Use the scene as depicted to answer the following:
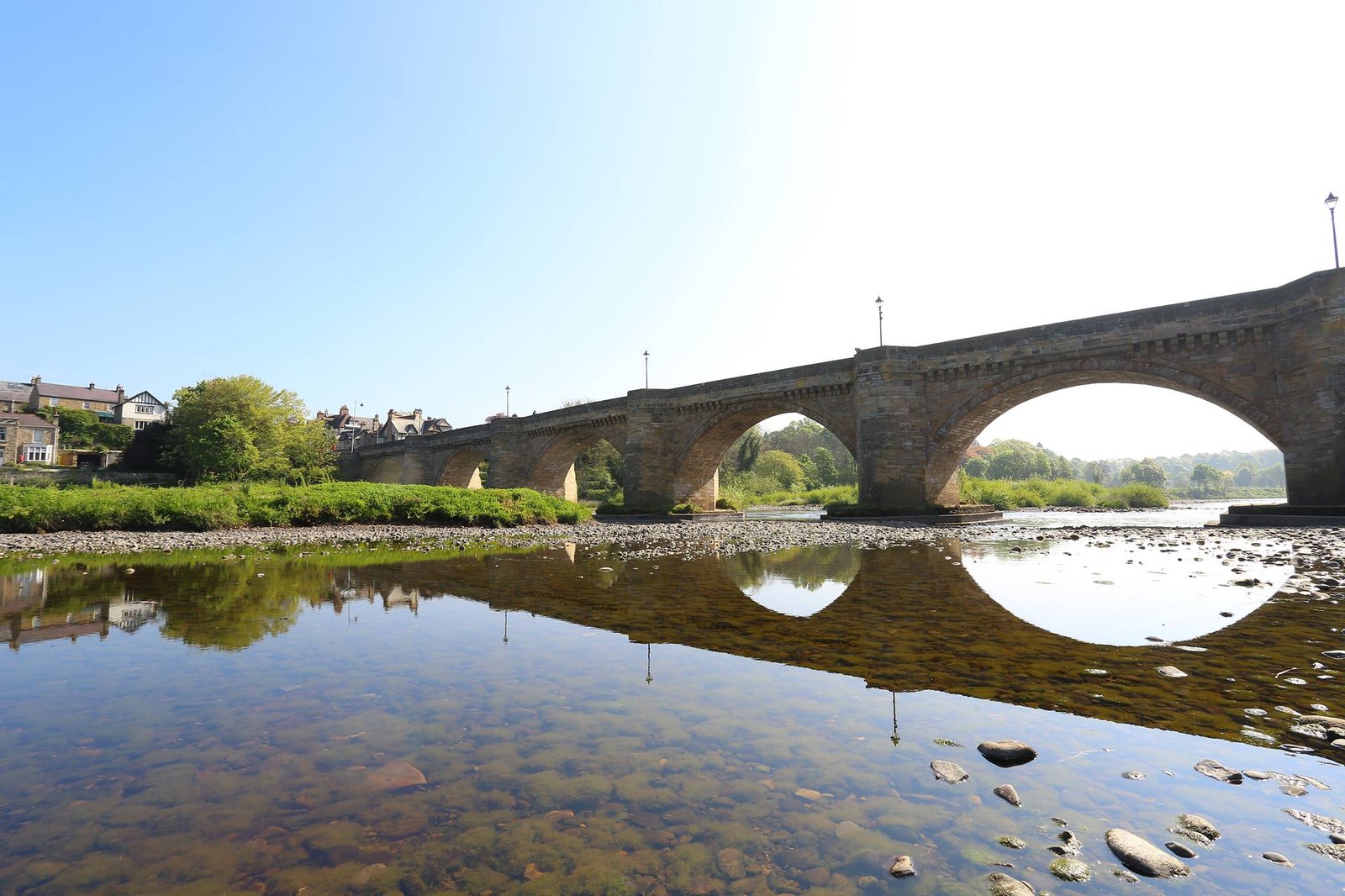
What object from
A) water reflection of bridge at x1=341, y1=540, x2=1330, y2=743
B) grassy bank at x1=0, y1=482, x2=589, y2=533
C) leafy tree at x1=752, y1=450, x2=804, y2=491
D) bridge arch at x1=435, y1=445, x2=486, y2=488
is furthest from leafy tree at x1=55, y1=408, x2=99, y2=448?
water reflection of bridge at x1=341, y1=540, x2=1330, y2=743

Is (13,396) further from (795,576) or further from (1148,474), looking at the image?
(1148,474)

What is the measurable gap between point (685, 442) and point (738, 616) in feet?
89.8

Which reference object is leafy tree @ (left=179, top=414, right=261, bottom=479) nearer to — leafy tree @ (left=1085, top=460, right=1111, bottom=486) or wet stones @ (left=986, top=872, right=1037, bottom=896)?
wet stones @ (left=986, top=872, right=1037, bottom=896)

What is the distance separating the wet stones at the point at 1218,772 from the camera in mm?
2758

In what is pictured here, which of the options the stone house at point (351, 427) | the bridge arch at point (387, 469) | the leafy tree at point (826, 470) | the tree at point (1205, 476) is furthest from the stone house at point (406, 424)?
the tree at point (1205, 476)

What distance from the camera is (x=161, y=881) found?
2.03 m

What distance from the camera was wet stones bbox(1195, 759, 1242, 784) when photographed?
9.05ft

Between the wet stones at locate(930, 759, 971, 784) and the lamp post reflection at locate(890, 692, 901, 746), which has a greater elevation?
the wet stones at locate(930, 759, 971, 784)

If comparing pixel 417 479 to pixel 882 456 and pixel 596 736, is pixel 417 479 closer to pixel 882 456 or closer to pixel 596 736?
pixel 882 456

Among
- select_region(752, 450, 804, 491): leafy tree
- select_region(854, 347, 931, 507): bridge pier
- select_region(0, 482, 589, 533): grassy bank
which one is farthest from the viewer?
select_region(752, 450, 804, 491): leafy tree

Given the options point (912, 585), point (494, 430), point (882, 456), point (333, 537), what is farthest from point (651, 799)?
point (494, 430)

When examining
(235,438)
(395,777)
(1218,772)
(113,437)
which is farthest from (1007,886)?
(113,437)

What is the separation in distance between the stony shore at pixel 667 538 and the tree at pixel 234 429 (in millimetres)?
31154

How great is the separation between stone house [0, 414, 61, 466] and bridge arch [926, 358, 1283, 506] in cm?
8060
